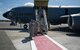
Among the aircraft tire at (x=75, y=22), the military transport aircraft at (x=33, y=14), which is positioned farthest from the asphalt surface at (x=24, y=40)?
the military transport aircraft at (x=33, y=14)

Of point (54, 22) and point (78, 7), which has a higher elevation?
point (78, 7)

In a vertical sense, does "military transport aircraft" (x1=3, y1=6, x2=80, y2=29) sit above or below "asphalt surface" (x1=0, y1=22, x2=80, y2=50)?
above

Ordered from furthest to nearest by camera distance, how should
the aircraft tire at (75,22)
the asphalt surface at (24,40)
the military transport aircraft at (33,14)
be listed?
1. the military transport aircraft at (33,14)
2. the aircraft tire at (75,22)
3. the asphalt surface at (24,40)

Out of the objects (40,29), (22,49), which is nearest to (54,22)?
(40,29)

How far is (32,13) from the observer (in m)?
31.3

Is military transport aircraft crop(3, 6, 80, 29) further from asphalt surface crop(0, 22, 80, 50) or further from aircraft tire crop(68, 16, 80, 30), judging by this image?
asphalt surface crop(0, 22, 80, 50)

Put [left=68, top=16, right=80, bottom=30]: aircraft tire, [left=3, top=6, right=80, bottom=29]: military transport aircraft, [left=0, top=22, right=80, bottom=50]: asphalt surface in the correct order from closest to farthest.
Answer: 1. [left=0, top=22, right=80, bottom=50]: asphalt surface
2. [left=68, top=16, right=80, bottom=30]: aircraft tire
3. [left=3, top=6, right=80, bottom=29]: military transport aircraft

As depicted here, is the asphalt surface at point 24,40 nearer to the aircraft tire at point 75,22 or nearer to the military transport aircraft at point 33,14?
the aircraft tire at point 75,22

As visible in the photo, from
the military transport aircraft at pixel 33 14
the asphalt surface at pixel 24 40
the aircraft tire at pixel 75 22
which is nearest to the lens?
the asphalt surface at pixel 24 40

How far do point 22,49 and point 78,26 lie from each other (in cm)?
1073

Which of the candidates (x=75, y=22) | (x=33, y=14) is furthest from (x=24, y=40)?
(x=33, y=14)

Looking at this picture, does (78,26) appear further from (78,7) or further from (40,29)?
(78,7)

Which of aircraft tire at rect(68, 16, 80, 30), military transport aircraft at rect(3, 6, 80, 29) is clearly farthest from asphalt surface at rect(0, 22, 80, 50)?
military transport aircraft at rect(3, 6, 80, 29)

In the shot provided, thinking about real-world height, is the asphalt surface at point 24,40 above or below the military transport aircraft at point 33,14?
below
